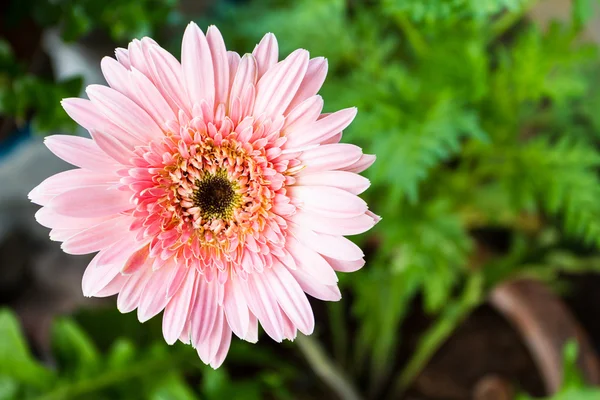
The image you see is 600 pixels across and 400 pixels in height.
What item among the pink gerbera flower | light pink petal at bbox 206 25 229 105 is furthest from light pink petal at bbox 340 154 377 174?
light pink petal at bbox 206 25 229 105

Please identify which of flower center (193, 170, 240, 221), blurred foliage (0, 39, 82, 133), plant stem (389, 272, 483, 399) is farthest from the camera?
plant stem (389, 272, 483, 399)

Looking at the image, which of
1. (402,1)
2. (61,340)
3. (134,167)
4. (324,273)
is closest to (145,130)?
(134,167)

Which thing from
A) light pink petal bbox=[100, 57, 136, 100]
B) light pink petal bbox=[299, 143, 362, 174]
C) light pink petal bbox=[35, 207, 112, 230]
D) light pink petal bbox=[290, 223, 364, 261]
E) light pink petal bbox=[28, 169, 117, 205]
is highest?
light pink petal bbox=[100, 57, 136, 100]

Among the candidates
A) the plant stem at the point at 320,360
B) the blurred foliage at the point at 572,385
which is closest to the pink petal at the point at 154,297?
the plant stem at the point at 320,360

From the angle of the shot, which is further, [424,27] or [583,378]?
[583,378]

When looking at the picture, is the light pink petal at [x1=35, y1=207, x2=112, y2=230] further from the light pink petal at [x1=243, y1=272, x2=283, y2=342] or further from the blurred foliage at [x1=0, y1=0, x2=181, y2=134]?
the blurred foliage at [x1=0, y1=0, x2=181, y2=134]

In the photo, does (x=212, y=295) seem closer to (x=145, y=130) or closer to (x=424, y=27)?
(x=145, y=130)

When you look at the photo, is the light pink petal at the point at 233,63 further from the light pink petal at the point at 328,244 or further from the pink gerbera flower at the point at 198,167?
the light pink petal at the point at 328,244
